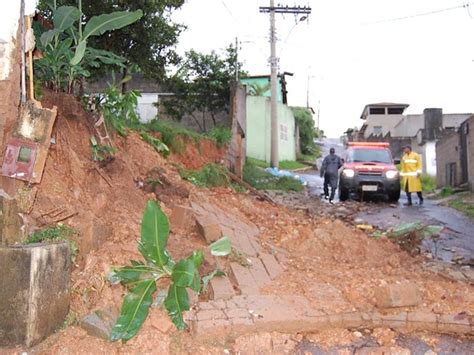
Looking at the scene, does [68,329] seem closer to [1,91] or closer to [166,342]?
[166,342]

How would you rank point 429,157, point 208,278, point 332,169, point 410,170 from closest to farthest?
point 208,278
point 410,170
point 332,169
point 429,157

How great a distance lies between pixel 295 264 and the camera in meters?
6.04

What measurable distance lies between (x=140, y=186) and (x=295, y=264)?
2526mm

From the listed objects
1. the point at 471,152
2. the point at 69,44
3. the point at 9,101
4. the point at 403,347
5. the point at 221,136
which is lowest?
the point at 403,347

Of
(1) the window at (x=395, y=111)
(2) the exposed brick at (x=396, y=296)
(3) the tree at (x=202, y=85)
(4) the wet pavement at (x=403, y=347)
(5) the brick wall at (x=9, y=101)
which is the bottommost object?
(4) the wet pavement at (x=403, y=347)

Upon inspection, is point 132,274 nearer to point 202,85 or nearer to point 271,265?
point 271,265

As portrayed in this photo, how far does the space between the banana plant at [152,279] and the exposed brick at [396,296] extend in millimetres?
1715

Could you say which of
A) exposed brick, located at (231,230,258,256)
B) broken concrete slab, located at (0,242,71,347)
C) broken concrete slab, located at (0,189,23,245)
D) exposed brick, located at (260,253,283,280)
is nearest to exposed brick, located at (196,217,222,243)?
exposed brick, located at (231,230,258,256)

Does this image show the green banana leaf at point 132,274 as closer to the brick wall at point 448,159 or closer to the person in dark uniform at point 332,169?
the person in dark uniform at point 332,169

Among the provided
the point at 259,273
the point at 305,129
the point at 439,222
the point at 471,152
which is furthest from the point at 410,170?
the point at 305,129

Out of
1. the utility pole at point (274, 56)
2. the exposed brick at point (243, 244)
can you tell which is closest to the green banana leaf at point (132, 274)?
the exposed brick at point (243, 244)

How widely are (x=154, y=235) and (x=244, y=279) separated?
1.25 m

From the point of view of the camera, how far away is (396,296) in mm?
4598

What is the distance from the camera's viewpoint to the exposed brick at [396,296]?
15.1 ft
